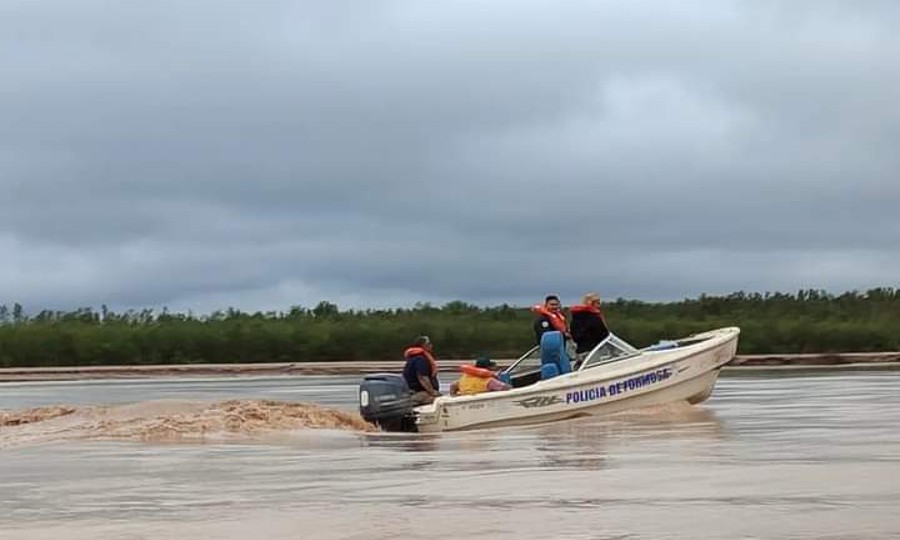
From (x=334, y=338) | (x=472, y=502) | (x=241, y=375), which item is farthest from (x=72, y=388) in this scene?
(x=472, y=502)

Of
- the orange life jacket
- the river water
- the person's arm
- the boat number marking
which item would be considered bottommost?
the river water

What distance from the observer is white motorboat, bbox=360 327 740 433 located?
19000 millimetres

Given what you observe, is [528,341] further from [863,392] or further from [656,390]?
[656,390]

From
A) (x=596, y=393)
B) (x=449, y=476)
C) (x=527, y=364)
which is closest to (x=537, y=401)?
(x=596, y=393)

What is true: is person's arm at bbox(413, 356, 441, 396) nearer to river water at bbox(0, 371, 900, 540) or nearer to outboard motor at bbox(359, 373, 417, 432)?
outboard motor at bbox(359, 373, 417, 432)

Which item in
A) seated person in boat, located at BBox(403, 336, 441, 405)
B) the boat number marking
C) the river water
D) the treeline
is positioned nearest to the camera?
the river water

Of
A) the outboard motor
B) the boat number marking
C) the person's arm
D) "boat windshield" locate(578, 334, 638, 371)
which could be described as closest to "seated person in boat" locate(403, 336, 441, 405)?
the person's arm

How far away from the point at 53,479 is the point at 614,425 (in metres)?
7.76

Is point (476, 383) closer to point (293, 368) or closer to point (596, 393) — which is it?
point (596, 393)

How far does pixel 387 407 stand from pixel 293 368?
31.6m

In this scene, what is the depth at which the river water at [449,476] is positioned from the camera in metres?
9.23

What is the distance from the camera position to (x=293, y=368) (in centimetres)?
5041

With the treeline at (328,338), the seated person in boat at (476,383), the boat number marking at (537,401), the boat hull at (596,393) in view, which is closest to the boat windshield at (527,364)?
the seated person in boat at (476,383)

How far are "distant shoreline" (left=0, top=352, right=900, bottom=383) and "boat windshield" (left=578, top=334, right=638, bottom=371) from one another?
2589 centimetres
